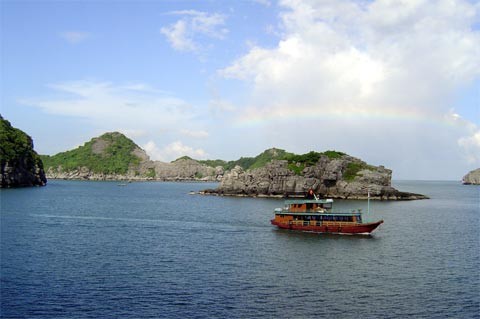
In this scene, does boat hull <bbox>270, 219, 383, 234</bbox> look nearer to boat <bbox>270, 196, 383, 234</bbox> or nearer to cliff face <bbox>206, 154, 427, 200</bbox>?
boat <bbox>270, 196, 383, 234</bbox>

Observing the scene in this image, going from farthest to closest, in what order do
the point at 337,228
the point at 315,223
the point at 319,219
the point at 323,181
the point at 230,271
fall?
the point at 323,181
the point at 315,223
the point at 319,219
the point at 337,228
the point at 230,271

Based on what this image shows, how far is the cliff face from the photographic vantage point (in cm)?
17500

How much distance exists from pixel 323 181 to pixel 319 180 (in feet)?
5.42

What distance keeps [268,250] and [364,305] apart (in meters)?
27.1

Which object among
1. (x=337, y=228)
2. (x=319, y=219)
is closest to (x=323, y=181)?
(x=319, y=219)

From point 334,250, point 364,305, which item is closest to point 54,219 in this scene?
point 334,250

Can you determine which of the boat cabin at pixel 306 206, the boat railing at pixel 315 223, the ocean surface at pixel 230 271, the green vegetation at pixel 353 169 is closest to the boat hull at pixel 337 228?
the boat railing at pixel 315 223

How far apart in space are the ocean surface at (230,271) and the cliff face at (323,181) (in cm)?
8238

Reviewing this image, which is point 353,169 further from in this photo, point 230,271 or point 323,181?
point 230,271

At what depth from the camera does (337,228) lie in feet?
276

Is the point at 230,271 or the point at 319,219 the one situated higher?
the point at 319,219

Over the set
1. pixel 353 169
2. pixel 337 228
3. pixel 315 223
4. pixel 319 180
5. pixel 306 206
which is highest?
pixel 353 169

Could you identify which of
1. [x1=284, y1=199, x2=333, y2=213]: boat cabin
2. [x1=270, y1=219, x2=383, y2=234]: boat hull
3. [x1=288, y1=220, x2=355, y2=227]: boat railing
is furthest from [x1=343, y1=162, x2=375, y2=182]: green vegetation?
[x1=270, y1=219, x2=383, y2=234]: boat hull

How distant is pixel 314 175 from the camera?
607 feet
